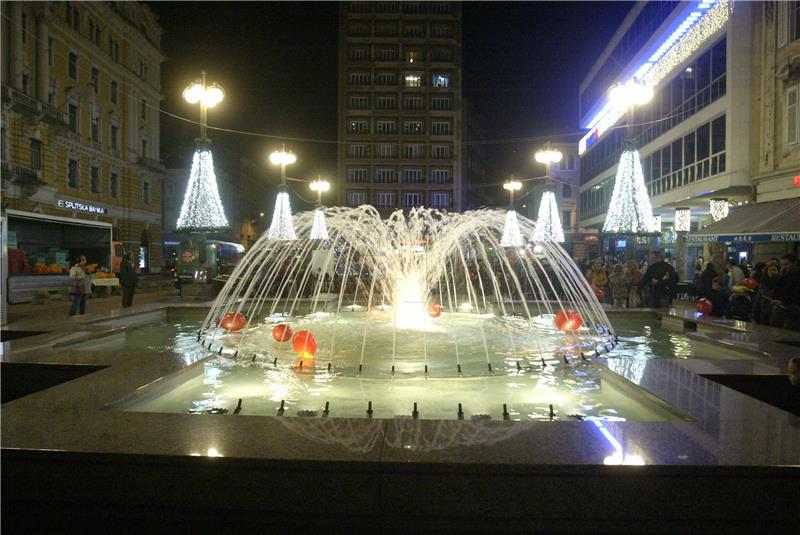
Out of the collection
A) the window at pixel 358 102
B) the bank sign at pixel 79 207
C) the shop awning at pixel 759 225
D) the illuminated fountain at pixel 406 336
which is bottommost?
the illuminated fountain at pixel 406 336

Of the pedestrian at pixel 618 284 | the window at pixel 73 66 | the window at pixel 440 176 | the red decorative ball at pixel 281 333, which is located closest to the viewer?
the red decorative ball at pixel 281 333

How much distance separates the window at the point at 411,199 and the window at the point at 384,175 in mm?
2878

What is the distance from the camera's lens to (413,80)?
7775 centimetres

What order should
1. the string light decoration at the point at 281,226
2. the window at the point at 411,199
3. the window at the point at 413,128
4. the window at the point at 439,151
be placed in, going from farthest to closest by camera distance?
1. the window at the point at 411,199
2. the window at the point at 439,151
3. the window at the point at 413,128
4. the string light decoration at the point at 281,226

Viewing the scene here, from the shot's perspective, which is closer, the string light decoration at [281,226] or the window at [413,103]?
the string light decoration at [281,226]

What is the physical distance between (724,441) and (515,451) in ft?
5.33

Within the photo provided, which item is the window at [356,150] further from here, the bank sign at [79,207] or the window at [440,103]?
the bank sign at [79,207]

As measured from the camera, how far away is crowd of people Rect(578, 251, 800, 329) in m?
11.6

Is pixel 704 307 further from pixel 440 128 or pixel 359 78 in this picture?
pixel 359 78

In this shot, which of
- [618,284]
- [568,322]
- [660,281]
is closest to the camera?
[568,322]

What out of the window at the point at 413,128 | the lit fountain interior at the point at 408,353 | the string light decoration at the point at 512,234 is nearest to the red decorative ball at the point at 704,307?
the lit fountain interior at the point at 408,353

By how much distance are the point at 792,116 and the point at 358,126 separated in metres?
63.3

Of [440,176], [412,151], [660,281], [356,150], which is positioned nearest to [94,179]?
[356,150]

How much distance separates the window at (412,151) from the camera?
3086 inches
